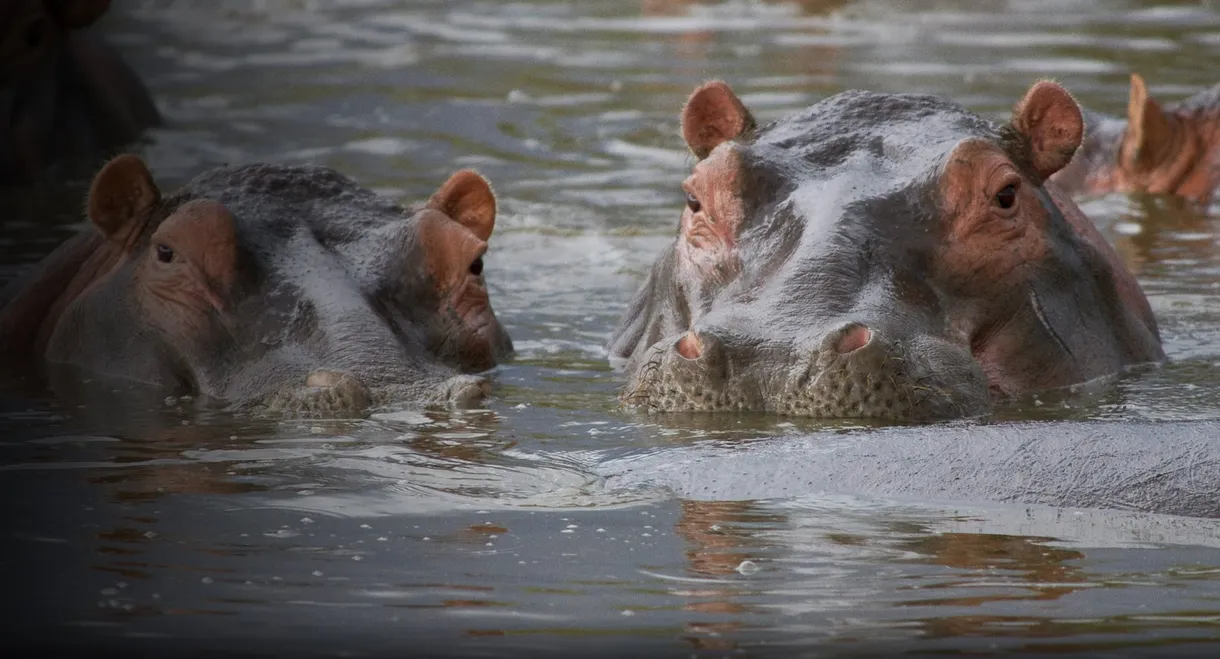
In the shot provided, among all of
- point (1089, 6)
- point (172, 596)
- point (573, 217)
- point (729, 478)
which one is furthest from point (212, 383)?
point (1089, 6)

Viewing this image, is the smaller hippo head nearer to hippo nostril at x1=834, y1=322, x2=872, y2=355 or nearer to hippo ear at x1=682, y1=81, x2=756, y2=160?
hippo ear at x1=682, y1=81, x2=756, y2=160

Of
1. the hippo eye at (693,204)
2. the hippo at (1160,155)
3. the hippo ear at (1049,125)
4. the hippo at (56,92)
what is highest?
the hippo ear at (1049,125)

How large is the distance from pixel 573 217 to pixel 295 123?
4334 millimetres

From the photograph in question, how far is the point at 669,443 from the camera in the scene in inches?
247

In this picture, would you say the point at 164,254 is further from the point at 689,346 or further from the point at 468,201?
the point at 689,346

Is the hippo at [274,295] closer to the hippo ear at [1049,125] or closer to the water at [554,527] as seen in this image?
the water at [554,527]

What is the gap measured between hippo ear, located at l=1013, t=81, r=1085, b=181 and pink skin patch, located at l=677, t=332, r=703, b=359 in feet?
5.46

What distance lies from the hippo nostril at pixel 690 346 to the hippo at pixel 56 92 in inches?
298

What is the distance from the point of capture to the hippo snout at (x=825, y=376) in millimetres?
6414

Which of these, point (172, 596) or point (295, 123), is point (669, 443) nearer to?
point (172, 596)

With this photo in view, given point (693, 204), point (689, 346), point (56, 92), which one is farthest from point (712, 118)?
point (56, 92)

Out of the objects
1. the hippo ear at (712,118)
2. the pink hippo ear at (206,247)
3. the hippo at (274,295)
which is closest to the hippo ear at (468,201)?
the hippo at (274,295)

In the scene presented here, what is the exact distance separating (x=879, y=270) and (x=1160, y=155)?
6642 millimetres

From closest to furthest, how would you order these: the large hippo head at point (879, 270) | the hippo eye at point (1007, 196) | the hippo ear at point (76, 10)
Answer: the large hippo head at point (879, 270) < the hippo eye at point (1007, 196) < the hippo ear at point (76, 10)
